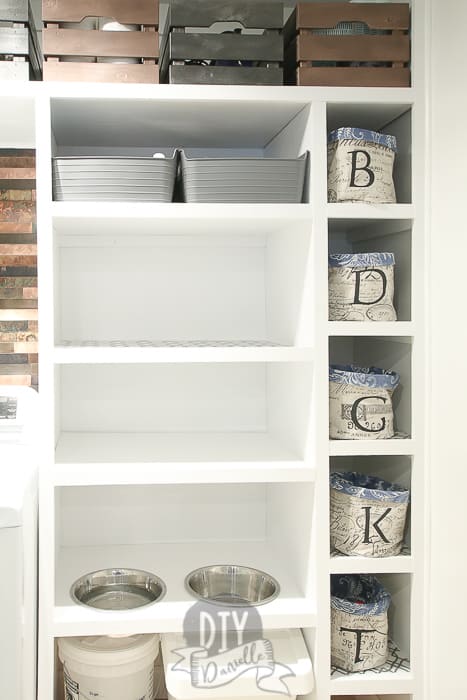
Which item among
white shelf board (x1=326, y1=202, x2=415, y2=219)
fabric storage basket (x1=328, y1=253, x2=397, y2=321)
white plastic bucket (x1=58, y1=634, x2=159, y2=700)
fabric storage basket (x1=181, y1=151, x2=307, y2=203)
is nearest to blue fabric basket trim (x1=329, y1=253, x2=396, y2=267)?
fabric storage basket (x1=328, y1=253, x2=397, y2=321)

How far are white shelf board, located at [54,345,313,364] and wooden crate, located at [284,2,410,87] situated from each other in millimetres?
733

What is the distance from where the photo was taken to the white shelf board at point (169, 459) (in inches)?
73.6

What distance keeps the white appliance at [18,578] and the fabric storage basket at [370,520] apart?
33.0 inches

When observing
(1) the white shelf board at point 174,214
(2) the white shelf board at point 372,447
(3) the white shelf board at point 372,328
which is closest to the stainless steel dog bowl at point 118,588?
(2) the white shelf board at point 372,447

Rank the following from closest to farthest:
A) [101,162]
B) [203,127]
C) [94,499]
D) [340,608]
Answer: [101,162] < [340,608] < [203,127] < [94,499]

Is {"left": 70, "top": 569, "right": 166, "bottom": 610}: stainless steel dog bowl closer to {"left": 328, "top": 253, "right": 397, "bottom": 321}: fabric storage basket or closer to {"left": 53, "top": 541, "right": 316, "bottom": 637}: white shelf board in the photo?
{"left": 53, "top": 541, "right": 316, "bottom": 637}: white shelf board

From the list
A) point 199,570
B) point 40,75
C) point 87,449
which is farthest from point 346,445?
point 40,75

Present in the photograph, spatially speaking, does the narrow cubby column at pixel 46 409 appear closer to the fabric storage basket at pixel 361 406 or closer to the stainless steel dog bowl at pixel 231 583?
the stainless steel dog bowl at pixel 231 583

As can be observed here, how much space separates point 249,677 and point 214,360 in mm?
834

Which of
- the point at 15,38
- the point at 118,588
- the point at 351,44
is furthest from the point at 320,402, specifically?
the point at 15,38

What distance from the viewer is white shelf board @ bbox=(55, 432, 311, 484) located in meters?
1.87

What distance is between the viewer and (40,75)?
2215 mm

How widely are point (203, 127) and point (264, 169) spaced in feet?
1.11

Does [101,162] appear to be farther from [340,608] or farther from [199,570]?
[340,608]
